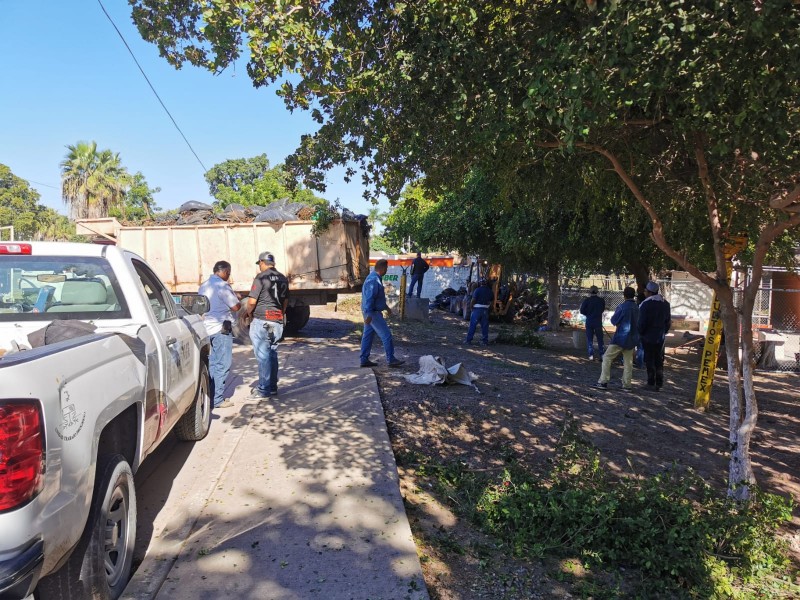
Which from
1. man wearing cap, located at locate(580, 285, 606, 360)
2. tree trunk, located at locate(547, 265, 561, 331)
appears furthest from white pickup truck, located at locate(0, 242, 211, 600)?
tree trunk, located at locate(547, 265, 561, 331)

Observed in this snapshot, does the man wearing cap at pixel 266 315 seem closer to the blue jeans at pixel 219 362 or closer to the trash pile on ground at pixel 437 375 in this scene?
the blue jeans at pixel 219 362

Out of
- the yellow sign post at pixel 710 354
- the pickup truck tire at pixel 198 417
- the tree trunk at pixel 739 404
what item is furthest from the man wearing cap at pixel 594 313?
the pickup truck tire at pixel 198 417

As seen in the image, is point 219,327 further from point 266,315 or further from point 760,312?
point 760,312

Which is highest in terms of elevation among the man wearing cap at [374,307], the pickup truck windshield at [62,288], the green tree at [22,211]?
the green tree at [22,211]

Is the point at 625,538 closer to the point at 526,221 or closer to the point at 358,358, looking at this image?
the point at 358,358

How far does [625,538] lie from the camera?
12.4ft

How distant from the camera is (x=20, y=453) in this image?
78.6 inches

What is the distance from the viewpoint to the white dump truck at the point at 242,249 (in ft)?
38.9

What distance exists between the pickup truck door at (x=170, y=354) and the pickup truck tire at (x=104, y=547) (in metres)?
0.52

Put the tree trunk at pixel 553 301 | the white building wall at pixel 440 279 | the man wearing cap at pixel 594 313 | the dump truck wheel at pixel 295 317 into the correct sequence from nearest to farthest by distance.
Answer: the man wearing cap at pixel 594 313, the dump truck wheel at pixel 295 317, the tree trunk at pixel 553 301, the white building wall at pixel 440 279

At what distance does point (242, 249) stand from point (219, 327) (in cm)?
564

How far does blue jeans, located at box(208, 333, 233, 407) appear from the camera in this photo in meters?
6.65

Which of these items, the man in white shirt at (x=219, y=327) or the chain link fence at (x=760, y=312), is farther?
the chain link fence at (x=760, y=312)

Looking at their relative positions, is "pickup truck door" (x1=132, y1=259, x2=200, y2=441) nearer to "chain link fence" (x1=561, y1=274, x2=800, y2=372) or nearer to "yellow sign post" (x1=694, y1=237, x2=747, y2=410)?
"yellow sign post" (x1=694, y1=237, x2=747, y2=410)
